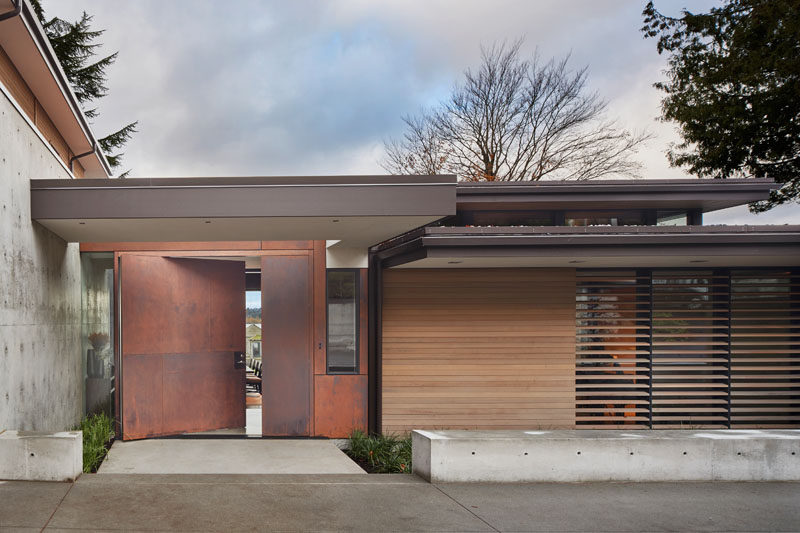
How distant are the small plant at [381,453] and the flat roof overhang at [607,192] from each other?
12.9 ft

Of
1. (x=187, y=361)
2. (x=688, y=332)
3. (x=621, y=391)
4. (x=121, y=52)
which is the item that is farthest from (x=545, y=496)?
(x=121, y=52)

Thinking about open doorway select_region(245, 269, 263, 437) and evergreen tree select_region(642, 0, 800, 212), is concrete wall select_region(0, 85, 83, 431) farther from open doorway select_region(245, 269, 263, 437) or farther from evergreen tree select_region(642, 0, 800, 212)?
evergreen tree select_region(642, 0, 800, 212)

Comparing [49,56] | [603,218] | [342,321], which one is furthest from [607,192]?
[49,56]

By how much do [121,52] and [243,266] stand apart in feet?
65.4

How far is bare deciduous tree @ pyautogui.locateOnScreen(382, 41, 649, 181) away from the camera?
2456cm

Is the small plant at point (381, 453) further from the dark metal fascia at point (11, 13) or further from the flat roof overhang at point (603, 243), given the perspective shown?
the dark metal fascia at point (11, 13)

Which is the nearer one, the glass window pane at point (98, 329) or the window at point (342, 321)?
the glass window pane at point (98, 329)

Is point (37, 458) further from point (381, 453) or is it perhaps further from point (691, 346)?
point (691, 346)

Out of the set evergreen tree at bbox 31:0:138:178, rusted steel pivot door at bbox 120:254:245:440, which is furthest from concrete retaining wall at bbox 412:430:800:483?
evergreen tree at bbox 31:0:138:178

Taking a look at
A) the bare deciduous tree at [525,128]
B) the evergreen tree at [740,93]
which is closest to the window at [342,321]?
the evergreen tree at [740,93]

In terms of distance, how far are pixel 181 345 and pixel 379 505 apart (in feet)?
20.2

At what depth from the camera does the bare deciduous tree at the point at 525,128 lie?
24.6 metres

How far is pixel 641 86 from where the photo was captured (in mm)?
23547

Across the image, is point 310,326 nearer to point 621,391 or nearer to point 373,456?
point 373,456
